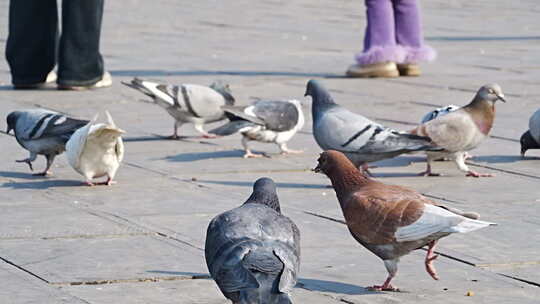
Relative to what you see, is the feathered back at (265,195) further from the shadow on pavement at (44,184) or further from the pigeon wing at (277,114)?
the pigeon wing at (277,114)

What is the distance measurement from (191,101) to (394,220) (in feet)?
Answer: 13.3

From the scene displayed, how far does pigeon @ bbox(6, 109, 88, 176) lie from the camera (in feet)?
24.7

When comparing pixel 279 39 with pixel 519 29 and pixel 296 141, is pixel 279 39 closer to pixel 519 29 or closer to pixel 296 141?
pixel 519 29

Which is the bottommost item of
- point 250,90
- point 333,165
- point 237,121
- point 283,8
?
point 283,8

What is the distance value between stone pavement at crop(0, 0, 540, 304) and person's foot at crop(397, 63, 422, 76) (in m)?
0.21

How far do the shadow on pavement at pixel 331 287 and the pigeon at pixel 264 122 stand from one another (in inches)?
115

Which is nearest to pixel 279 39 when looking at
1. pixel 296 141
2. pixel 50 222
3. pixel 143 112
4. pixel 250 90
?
pixel 250 90

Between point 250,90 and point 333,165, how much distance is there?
5990mm

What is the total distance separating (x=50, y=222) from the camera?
6.35 meters

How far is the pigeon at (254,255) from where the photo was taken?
417cm

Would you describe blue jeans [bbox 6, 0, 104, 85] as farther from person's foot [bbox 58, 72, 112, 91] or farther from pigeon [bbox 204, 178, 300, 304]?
pigeon [bbox 204, 178, 300, 304]

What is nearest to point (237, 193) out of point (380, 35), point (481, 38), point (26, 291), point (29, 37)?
point (26, 291)

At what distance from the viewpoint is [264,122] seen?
8125 millimetres

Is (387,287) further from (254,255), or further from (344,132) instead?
(344,132)
